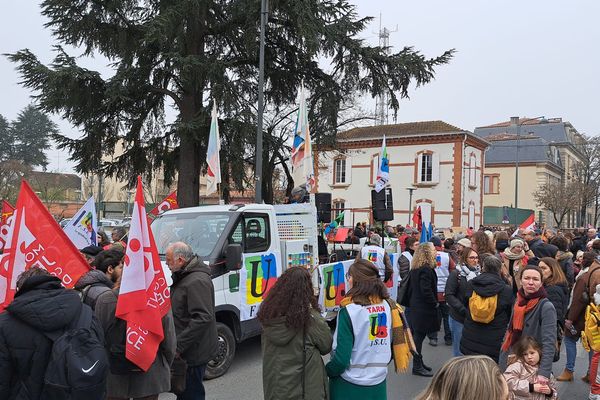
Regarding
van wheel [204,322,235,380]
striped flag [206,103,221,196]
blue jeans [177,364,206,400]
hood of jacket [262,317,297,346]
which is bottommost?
van wheel [204,322,235,380]

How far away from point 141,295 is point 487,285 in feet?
10.8

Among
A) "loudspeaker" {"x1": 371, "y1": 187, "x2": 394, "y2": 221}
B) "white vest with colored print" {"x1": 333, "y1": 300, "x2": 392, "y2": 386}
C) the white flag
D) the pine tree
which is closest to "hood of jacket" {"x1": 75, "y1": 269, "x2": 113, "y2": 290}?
"white vest with colored print" {"x1": 333, "y1": 300, "x2": 392, "y2": 386}

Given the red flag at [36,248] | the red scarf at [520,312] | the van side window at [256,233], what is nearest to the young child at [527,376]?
the red scarf at [520,312]

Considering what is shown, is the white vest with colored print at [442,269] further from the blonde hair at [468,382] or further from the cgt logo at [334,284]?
the blonde hair at [468,382]

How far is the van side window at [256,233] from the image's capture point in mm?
6902

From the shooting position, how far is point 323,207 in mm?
11195

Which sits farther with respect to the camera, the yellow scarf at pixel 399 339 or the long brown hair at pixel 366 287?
the yellow scarf at pixel 399 339

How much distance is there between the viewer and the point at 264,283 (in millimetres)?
7055

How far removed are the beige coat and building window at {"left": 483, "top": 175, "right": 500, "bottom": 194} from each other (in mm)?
57194

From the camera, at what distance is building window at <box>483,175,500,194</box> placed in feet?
190

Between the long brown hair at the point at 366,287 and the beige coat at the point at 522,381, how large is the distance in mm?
1128

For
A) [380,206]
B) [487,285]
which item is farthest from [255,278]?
[380,206]

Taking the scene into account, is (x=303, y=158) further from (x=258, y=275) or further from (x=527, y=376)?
→ (x=527, y=376)

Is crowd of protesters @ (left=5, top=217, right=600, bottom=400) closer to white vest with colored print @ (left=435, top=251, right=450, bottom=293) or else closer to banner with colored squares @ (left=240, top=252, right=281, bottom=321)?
banner with colored squares @ (left=240, top=252, right=281, bottom=321)
